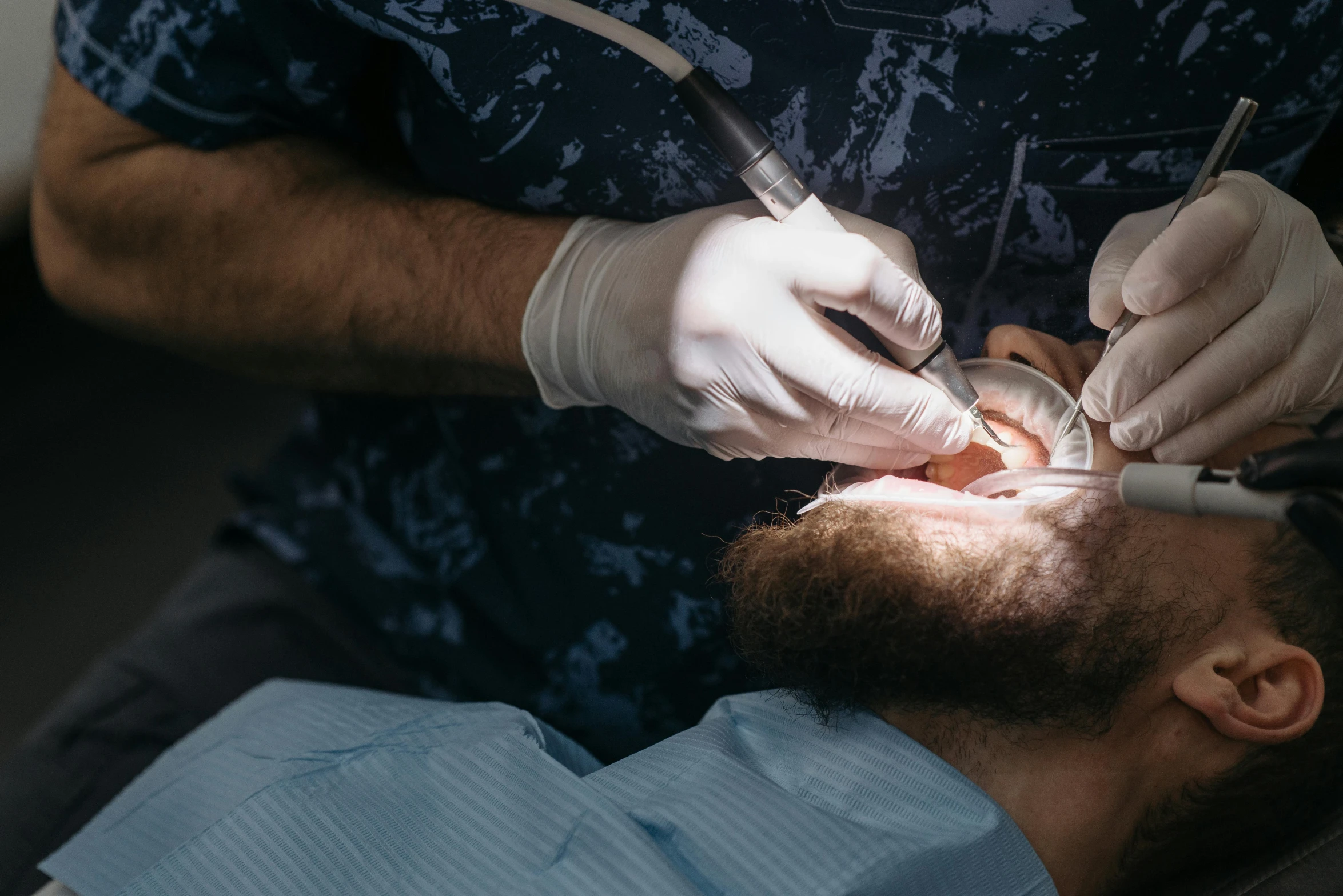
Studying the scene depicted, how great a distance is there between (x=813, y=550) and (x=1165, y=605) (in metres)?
0.37

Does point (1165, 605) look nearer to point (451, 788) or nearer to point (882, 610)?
point (882, 610)

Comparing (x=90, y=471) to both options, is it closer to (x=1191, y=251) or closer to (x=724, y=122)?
(x=724, y=122)

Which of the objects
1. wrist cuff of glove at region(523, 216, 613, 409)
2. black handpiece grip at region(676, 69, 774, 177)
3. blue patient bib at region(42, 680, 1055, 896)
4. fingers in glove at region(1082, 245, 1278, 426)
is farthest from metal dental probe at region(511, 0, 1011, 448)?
blue patient bib at region(42, 680, 1055, 896)

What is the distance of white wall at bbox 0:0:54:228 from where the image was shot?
1.97 meters

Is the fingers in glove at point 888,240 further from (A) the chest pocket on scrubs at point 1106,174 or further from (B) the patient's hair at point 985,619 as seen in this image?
(B) the patient's hair at point 985,619

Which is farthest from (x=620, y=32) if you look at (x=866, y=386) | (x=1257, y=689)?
(x=1257, y=689)

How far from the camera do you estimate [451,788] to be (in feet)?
3.40

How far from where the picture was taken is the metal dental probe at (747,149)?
0.96 metres

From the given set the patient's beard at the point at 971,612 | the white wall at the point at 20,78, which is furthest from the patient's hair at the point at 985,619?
the white wall at the point at 20,78

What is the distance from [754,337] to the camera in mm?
1003

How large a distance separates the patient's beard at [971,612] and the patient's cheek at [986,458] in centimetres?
8

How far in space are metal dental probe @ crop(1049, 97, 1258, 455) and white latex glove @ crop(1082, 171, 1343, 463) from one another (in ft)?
0.04

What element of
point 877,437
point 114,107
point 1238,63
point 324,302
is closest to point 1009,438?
point 877,437

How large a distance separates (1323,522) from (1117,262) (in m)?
0.43
